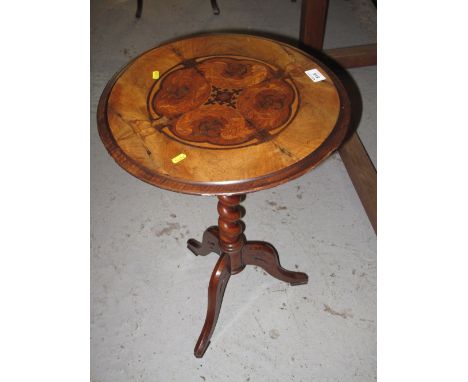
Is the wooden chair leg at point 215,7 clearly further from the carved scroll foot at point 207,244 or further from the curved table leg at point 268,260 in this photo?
the curved table leg at point 268,260

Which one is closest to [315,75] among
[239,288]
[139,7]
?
[239,288]

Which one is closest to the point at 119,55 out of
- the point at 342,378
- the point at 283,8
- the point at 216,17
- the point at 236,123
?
the point at 216,17

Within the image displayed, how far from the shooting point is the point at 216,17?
3.64 meters

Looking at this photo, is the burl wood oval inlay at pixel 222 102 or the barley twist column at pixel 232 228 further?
the barley twist column at pixel 232 228

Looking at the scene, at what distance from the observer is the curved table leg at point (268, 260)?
182cm

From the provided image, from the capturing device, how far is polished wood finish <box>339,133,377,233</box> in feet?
7.16

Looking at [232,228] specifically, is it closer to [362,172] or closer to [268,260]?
[268,260]

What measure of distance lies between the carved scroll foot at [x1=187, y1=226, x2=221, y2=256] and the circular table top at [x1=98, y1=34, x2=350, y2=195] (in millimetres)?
672

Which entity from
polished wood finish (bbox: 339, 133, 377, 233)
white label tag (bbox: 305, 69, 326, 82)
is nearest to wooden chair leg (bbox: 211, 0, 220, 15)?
polished wood finish (bbox: 339, 133, 377, 233)

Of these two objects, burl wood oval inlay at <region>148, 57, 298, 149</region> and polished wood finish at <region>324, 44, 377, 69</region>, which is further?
polished wood finish at <region>324, 44, 377, 69</region>

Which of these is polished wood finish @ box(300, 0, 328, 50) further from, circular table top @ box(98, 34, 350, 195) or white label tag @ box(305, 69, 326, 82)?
white label tag @ box(305, 69, 326, 82)

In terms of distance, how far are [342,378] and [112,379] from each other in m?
0.87

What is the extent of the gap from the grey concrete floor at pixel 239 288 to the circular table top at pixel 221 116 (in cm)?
88

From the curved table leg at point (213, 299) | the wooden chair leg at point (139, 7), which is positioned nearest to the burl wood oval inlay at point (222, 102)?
the curved table leg at point (213, 299)
